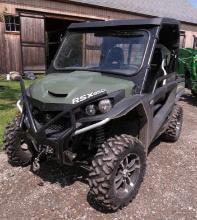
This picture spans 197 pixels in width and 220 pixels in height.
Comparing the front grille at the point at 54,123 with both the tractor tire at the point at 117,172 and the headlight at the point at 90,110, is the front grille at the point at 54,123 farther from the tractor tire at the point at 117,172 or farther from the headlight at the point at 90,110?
the tractor tire at the point at 117,172

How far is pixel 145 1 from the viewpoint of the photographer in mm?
19578

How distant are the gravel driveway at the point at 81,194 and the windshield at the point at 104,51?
1.55m

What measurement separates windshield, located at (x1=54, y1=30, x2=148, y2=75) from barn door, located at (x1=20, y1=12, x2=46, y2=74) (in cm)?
899

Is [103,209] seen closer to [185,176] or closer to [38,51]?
[185,176]

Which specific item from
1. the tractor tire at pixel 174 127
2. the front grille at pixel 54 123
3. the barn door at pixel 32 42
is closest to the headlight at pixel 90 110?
the front grille at pixel 54 123

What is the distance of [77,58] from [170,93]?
1.64 metres

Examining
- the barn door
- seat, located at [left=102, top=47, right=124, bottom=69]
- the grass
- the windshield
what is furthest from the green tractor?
the barn door

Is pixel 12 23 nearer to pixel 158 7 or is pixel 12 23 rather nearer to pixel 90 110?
pixel 90 110

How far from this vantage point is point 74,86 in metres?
3.53

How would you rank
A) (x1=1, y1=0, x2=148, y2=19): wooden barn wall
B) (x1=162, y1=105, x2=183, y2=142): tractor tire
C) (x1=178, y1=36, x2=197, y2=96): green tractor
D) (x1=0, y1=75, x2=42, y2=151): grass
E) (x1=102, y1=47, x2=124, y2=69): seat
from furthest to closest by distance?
(x1=1, y1=0, x2=148, y2=19): wooden barn wall → (x1=178, y1=36, x2=197, y2=96): green tractor → (x1=0, y1=75, x2=42, y2=151): grass → (x1=162, y1=105, x2=183, y2=142): tractor tire → (x1=102, y1=47, x2=124, y2=69): seat

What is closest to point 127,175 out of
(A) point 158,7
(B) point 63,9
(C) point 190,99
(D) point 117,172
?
(D) point 117,172

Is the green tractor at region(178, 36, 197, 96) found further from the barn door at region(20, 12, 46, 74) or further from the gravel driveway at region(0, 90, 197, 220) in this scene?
the barn door at region(20, 12, 46, 74)

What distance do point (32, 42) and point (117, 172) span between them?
1106cm

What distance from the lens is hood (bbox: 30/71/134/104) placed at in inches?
133
